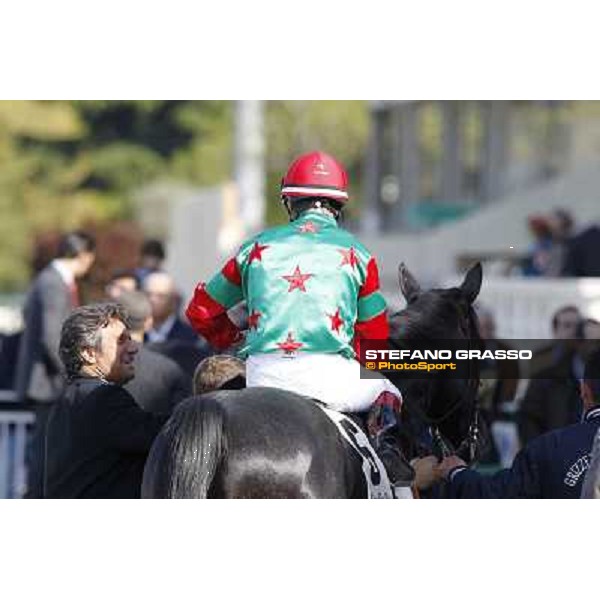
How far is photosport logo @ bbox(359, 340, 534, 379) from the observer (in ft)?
23.1

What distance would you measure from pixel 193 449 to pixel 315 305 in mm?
1089

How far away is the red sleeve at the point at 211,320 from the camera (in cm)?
689

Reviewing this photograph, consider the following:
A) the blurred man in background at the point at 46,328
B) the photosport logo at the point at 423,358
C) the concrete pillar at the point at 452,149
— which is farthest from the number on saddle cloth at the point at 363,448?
the concrete pillar at the point at 452,149

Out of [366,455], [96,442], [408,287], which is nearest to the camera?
[366,455]

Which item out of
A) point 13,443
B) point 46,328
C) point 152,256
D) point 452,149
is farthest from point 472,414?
point 452,149

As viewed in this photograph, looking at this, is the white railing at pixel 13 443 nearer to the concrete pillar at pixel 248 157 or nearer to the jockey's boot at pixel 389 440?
the jockey's boot at pixel 389 440

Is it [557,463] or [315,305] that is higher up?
[315,305]

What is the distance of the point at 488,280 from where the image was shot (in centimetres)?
1588

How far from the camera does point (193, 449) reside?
5707mm

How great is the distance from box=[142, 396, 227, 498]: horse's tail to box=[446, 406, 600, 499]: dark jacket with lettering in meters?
1.24

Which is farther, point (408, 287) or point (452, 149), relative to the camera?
point (452, 149)

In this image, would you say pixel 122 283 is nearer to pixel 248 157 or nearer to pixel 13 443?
pixel 13 443

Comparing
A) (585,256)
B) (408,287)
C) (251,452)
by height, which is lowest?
(251,452)
